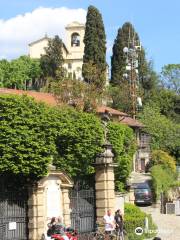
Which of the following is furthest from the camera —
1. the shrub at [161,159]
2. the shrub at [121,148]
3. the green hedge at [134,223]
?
the shrub at [161,159]

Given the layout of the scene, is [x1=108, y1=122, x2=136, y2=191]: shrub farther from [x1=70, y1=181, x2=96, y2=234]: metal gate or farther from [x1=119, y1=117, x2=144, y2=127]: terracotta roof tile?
[x1=119, y1=117, x2=144, y2=127]: terracotta roof tile

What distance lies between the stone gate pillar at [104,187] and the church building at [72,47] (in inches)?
3134

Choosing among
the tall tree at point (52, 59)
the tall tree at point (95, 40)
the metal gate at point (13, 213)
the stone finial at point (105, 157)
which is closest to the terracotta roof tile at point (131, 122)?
the tall tree at point (95, 40)

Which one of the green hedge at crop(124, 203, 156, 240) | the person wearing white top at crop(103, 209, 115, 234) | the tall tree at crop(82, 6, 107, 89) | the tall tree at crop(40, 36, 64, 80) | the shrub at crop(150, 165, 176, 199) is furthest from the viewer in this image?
the tall tree at crop(40, 36, 64, 80)

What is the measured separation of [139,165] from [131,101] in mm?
9238

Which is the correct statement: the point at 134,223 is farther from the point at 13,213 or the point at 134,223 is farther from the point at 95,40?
the point at 95,40

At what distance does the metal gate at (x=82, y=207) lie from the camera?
85.2ft

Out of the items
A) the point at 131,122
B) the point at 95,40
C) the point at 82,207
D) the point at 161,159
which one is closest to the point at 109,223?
the point at 82,207

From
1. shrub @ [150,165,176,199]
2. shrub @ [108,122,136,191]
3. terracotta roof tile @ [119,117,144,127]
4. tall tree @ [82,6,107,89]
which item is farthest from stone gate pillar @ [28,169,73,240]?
tall tree @ [82,6,107,89]

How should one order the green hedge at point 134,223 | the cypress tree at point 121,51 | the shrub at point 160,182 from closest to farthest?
the green hedge at point 134,223 → the shrub at point 160,182 → the cypress tree at point 121,51

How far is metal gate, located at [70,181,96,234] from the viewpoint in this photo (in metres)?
26.0

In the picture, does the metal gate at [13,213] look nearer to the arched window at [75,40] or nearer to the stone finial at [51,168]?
the stone finial at [51,168]

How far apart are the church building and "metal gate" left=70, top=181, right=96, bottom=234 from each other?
7984 centimetres

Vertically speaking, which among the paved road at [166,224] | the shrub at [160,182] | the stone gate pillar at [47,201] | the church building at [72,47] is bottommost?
the paved road at [166,224]
